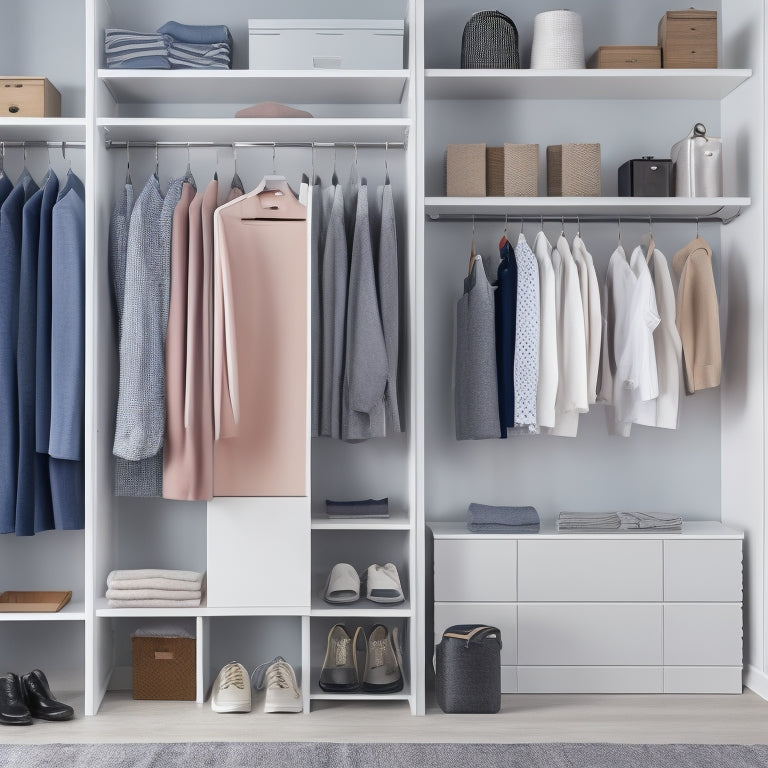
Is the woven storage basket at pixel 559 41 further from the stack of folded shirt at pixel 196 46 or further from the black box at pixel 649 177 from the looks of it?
the stack of folded shirt at pixel 196 46

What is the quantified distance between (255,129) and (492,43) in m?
0.95

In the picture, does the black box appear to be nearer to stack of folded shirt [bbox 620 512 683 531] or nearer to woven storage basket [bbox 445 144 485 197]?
woven storage basket [bbox 445 144 485 197]

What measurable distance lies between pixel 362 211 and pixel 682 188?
124 centimetres

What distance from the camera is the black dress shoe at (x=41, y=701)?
285 cm

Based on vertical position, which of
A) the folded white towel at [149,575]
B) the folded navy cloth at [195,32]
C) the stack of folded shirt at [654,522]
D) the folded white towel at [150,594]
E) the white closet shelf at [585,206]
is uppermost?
the folded navy cloth at [195,32]

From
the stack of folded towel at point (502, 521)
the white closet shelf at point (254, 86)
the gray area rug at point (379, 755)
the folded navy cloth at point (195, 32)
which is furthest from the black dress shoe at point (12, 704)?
the folded navy cloth at point (195, 32)

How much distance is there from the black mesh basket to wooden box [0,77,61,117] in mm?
1581

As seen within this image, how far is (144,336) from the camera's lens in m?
2.90

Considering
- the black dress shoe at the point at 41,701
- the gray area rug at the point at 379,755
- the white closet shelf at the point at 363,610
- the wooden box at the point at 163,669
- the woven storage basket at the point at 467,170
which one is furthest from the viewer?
the woven storage basket at the point at 467,170

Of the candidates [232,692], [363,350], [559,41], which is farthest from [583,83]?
[232,692]

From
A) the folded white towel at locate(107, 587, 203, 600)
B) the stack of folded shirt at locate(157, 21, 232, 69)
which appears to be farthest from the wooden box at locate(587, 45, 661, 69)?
the folded white towel at locate(107, 587, 203, 600)

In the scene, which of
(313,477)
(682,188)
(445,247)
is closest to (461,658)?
(313,477)

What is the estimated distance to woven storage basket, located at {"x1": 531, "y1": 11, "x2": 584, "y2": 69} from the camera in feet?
10.4

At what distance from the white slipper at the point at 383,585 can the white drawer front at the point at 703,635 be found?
3.33 feet
